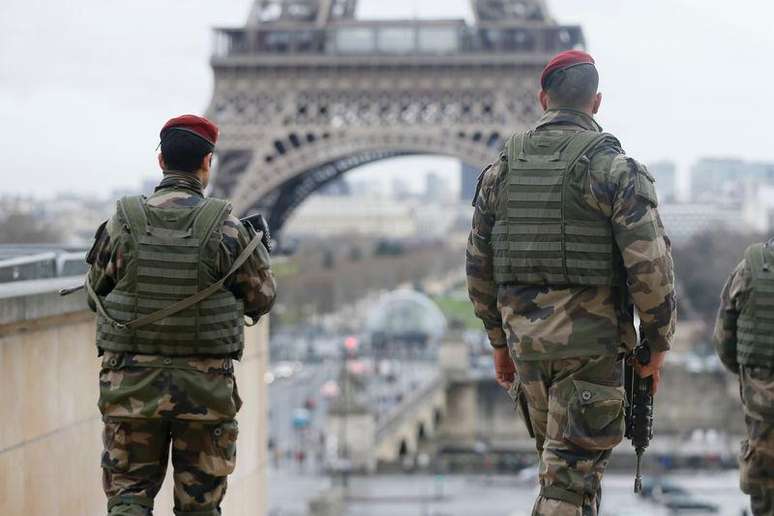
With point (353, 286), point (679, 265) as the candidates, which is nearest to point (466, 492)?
point (679, 265)

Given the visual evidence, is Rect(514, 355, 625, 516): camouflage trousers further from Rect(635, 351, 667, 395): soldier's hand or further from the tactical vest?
the tactical vest

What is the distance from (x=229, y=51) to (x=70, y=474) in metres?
39.9

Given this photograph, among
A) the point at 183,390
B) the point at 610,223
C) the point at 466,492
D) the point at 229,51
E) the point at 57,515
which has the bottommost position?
the point at 466,492

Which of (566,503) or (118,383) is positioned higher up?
(118,383)

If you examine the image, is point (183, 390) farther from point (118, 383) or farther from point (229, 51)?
point (229, 51)

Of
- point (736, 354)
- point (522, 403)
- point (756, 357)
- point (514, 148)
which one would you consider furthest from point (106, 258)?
point (736, 354)

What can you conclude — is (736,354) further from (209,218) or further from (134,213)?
(134,213)

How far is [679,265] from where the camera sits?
4259 inches

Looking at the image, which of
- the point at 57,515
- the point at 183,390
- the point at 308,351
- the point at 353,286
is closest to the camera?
the point at 183,390

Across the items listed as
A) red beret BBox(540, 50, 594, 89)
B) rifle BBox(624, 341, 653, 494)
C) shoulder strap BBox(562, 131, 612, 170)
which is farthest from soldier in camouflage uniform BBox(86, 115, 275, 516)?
rifle BBox(624, 341, 653, 494)

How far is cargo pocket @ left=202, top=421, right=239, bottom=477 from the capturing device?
7461mm

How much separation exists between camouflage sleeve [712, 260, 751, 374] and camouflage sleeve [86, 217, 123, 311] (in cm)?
362

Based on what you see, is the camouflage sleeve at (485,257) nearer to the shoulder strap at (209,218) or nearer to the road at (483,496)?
the shoulder strap at (209,218)

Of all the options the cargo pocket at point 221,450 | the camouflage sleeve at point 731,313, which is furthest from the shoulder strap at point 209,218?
the camouflage sleeve at point 731,313
